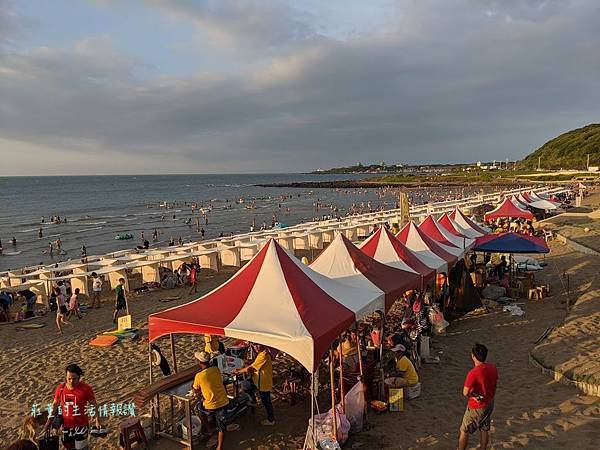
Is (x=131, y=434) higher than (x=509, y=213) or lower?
lower

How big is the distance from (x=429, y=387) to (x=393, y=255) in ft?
9.07

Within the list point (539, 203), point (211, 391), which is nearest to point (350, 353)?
point (211, 391)

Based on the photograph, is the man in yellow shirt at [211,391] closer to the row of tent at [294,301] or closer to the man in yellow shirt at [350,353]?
the row of tent at [294,301]

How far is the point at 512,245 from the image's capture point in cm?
1159

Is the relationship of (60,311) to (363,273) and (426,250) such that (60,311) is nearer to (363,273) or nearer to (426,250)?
(363,273)

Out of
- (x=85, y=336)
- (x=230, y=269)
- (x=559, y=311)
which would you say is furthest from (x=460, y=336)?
(x=230, y=269)

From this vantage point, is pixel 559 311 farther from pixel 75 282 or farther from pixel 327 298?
pixel 75 282

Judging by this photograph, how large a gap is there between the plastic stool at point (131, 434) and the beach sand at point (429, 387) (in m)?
0.19

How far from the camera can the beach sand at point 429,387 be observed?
5.69 metres

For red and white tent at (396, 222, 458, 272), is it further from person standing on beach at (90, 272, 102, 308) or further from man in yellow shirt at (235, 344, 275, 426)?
person standing on beach at (90, 272, 102, 308)

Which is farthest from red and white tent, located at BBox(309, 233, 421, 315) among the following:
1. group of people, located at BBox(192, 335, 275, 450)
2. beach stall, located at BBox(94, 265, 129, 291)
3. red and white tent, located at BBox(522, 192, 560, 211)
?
red and white tent, located at BBox(522, 192, 560, 211)

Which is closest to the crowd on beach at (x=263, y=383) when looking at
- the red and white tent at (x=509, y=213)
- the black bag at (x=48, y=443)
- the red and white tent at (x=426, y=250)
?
the black bag at (x=48, y=443)

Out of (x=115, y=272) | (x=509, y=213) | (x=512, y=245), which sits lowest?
(x=115, y=272)

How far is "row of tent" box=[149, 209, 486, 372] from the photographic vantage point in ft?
17.4
